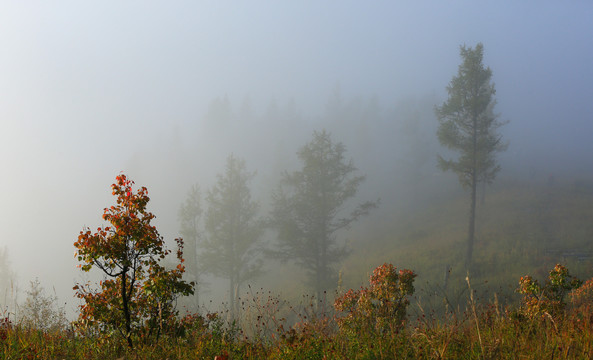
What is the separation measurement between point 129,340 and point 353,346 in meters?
2.86

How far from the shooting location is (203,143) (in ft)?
311

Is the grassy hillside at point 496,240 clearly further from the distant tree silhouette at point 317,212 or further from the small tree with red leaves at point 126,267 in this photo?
the small tree with red leaves at point 126,267

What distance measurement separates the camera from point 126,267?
469cm

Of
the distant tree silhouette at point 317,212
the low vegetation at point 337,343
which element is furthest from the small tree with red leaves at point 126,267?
the distant tree silhouette at point 317,212

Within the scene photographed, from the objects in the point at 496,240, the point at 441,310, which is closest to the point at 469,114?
the point at 496,240

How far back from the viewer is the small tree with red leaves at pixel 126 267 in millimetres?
4508

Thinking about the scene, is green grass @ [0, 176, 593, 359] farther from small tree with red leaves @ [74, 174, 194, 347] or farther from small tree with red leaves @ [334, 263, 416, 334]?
small tree with red leaves @ [334, 263, 416, 334]

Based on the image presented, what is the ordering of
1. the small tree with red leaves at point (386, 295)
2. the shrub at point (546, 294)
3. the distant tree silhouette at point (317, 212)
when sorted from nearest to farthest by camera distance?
the shrub at point (546, 294)
the small tree with red leaves at point (386, 295)
the distant tree silhouette at point (317, 212)

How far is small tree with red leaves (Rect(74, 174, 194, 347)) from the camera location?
14.8 feet

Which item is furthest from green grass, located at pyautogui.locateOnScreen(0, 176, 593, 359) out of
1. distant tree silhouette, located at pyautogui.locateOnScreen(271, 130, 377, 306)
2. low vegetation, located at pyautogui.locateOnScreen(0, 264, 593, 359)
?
distant tree silhouette, located at pyautogui.locateOnScreen(271, 130, 377, 306)

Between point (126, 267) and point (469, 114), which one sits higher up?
point (469, 114)

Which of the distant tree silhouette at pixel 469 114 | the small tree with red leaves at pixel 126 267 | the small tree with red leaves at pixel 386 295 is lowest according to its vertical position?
the small tree with red leaves at pixel 386 295

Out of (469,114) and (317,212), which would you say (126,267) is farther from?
(469,114)

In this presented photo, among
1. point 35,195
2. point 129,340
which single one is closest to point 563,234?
point 129,340
